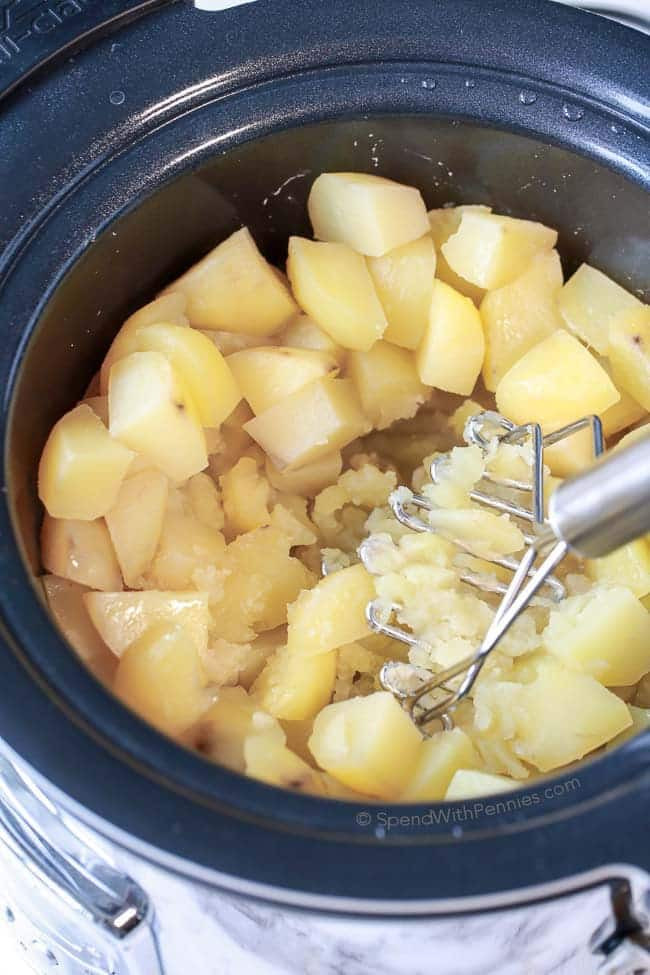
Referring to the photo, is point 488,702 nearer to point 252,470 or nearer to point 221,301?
point 252,470

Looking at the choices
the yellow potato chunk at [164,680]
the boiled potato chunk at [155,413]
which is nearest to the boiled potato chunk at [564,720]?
the yellow potato chunk at [164,680]

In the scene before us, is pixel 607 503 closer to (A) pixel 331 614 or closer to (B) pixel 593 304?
(A) pixel 331 614

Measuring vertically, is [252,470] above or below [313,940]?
above

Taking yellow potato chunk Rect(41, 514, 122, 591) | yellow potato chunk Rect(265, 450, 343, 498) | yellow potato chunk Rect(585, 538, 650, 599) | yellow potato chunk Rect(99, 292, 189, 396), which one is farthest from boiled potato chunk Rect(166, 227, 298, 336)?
yellow potato chunk Rect(585, 538, 650, 599)

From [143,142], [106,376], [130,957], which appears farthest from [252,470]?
[130,957]

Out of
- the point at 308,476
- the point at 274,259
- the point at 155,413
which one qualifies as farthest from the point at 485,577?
the point at 274,259

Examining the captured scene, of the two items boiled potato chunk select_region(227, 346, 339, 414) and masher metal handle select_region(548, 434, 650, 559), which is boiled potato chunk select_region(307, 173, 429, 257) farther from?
masher metal handle select_region(548, 434, 650, 559)
